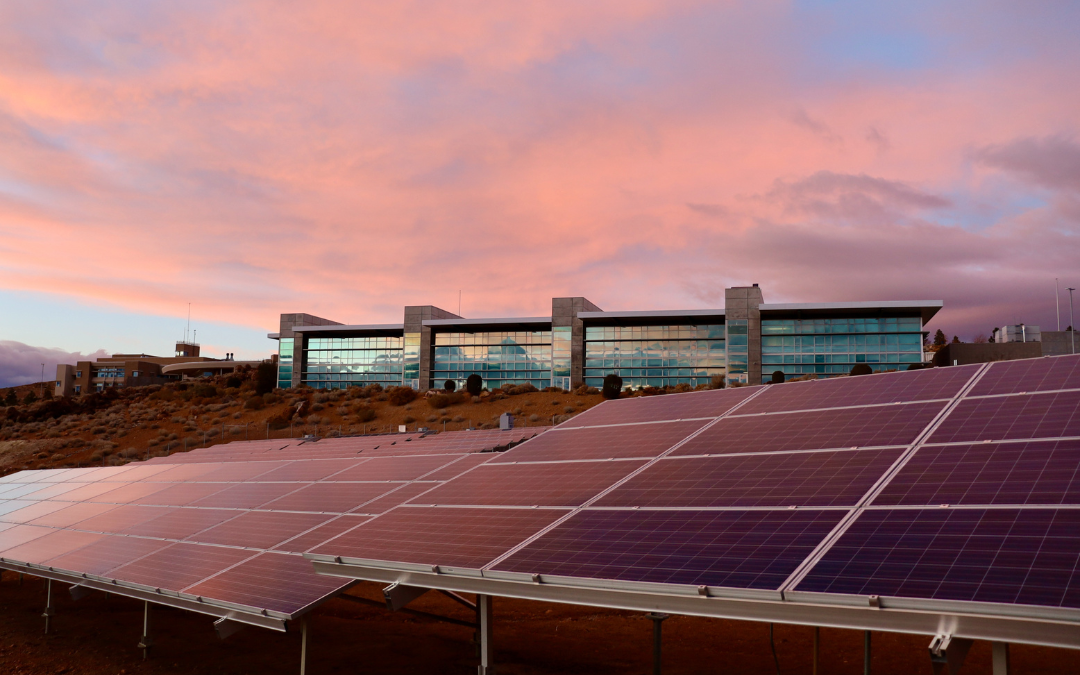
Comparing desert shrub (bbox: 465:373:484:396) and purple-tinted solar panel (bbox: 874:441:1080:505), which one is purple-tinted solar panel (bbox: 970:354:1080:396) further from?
desert shrub (bbox: 465:373:484:396)

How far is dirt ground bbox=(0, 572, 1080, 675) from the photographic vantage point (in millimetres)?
21875

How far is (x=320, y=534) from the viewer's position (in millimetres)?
18234

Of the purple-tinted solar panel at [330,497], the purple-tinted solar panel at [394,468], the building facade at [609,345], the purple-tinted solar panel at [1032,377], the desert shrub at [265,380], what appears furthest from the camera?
the desert shrub at [265,380]

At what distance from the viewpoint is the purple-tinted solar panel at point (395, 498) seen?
18906mm

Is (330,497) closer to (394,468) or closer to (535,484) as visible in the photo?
(394,468)

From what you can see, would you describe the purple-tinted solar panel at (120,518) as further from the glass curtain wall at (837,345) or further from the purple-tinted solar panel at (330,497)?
the glass curtain wall at (837,345)

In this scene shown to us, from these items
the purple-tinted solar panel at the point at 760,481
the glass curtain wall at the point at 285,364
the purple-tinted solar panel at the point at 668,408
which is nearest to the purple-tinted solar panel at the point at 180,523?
the purple-tinted solar panel at the point at 668,408

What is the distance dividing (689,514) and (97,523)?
23.8m

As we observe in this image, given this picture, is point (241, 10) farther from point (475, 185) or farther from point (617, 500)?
point (617, 500)

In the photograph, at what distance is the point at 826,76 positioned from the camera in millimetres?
33844

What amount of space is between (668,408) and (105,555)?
17692 millimetres

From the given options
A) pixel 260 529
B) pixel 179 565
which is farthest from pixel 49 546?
pixel 260 529

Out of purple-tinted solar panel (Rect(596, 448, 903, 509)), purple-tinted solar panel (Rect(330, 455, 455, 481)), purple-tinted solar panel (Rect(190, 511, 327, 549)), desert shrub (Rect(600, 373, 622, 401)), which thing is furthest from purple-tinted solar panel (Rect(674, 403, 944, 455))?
desert shrub (Rect(600, 373, 622, 401))

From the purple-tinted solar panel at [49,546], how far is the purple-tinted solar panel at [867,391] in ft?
72.5
